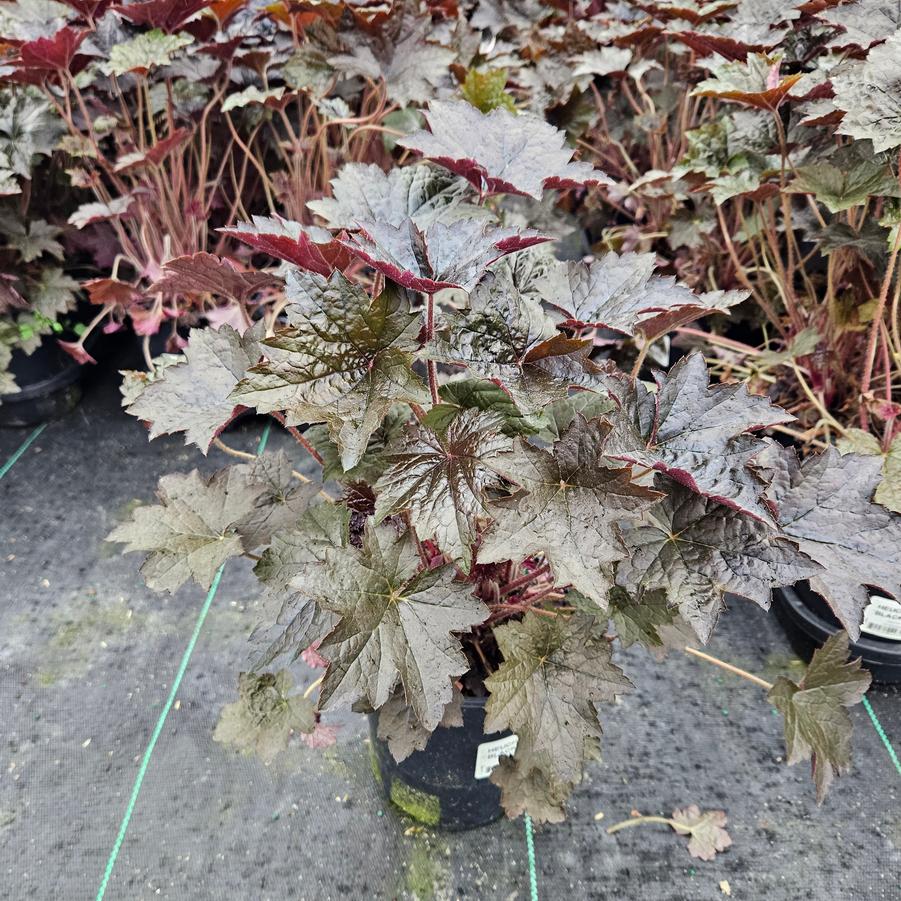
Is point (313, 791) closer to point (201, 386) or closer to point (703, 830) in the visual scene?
point (703, 830)

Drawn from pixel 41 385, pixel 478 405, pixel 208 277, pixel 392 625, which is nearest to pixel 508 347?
pixel 478 405

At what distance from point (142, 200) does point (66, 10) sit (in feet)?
1.69

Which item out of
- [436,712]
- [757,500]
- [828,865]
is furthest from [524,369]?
[828,865]

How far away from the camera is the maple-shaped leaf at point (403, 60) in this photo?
58.9 inches

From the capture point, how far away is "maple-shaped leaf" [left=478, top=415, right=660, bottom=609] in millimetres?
634

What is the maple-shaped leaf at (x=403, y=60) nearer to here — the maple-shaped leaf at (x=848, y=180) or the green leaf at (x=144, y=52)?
the green leaf at (x=144, y=52)

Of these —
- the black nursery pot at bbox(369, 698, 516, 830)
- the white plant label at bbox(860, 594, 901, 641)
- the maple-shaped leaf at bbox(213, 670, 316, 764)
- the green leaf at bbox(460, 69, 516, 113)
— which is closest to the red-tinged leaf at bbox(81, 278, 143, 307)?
the green leaf at bbox(460, 69, 516, 113)

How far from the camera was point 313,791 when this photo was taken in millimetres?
1284

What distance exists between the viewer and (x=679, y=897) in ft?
3.75

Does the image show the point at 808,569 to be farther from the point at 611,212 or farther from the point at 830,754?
the point at 611,212

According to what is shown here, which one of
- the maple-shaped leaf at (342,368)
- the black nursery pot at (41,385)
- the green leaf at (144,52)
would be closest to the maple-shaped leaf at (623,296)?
the maple-shaped leaf at (342,368)

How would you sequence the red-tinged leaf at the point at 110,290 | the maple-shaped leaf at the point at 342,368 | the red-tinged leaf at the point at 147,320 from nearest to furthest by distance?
the maple-shaped leaf at the point at 342,368 < the red-tinged leaf at the point at 110,290 < the red-tinged leaf at the point at 147,320

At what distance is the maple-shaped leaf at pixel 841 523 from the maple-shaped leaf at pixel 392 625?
1.16ft

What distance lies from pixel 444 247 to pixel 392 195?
0.87ft
